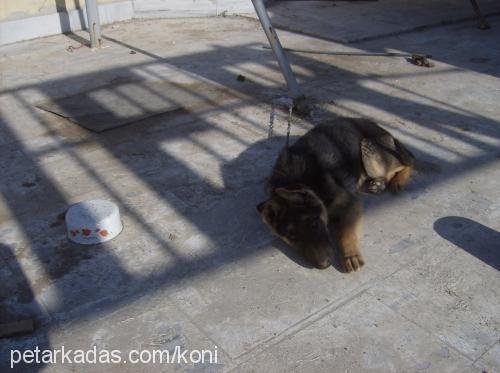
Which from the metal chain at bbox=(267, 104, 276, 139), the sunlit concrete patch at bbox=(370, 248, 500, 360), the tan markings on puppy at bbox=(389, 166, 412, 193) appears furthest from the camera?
the metal chain at bbox=(267, 104, 276, 139)

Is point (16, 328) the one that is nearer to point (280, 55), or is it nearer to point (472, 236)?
point (472, 236)

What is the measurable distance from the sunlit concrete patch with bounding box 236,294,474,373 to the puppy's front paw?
44cm

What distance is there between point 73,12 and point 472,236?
907 cm

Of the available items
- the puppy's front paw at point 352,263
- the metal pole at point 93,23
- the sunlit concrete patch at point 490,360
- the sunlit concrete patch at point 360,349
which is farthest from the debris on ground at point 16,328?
the metal pole at point 93,23

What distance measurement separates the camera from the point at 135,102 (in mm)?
7148

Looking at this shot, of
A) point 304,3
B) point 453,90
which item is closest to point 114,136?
point 453,90

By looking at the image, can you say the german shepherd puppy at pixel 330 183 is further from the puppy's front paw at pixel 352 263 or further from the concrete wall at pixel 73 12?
the concrete wall at pixel 73 12

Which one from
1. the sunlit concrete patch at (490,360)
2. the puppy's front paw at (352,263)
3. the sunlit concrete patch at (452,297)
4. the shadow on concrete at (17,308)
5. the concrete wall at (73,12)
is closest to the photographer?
the sunlit concrete patch at (490,360)

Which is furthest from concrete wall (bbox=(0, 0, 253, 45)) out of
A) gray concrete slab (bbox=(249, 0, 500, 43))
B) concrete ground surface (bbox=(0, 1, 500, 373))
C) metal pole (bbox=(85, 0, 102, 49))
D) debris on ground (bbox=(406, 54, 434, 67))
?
debris on ground (bbox=(406, 54, 434, 67))

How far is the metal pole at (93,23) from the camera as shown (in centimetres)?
926

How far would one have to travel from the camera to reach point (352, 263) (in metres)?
4.05

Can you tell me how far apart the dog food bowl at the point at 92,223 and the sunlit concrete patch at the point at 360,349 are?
167cm

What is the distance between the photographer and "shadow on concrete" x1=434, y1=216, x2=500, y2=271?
4188 millimetres

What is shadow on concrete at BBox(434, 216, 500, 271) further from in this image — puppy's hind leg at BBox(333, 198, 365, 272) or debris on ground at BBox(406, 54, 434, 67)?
debris on ground at BBox(406, 54, 434, 67)
